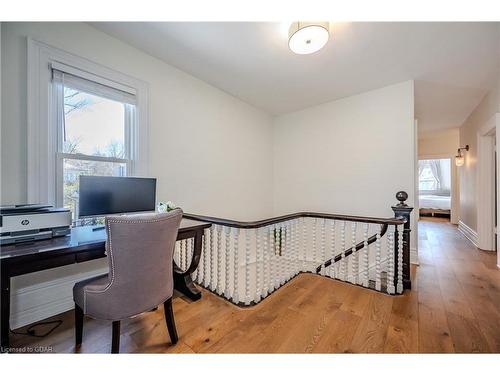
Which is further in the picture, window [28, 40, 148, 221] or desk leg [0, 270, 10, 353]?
window [28, 40, 148, 221]

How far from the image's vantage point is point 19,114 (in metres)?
1.64

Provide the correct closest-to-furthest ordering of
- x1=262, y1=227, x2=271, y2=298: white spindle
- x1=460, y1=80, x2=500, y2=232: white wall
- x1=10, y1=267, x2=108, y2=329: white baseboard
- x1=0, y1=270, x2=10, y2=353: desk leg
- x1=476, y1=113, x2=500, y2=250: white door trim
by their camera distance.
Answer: x1=0, y1=270, x2=10, y2=353: desk leg, x1=10, y1=267, x2=108, y2=329: white baseboard, x1=262, y1=227, x2=271, y2=298: white spindle, x1=460, y1=80, x2=500, y2=232: white wall, x1=476, y1=113, x2=500, y2=250: white door trim

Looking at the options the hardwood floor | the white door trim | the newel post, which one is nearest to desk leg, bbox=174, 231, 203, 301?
the hardwood floor

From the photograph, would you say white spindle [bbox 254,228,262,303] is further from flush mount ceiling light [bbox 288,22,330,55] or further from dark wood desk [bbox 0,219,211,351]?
flush mount ceiling light [bbox 288,22,330,55]

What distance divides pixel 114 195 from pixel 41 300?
985 millimetres

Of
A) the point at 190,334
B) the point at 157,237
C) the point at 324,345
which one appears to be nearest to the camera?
the point at 157,237

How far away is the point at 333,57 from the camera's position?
2.38 m

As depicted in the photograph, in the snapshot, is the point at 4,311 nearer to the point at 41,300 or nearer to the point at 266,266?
the point at 41,300

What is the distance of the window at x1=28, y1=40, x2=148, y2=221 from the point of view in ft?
5.56

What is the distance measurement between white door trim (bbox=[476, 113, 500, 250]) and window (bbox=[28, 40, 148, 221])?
17.1 ft
